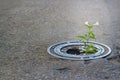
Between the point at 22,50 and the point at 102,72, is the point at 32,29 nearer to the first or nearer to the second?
the point at 22,50

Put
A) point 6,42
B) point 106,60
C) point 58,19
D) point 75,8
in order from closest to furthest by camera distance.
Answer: point 106,60 → point 6,42 → point 58,19 → point 75,8

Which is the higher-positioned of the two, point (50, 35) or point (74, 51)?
point (50, 35)

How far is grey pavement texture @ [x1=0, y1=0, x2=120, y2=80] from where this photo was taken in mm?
4387

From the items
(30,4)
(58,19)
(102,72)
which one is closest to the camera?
(102,72)

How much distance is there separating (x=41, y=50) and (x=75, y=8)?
11.1 feet

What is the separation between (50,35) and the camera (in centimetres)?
607

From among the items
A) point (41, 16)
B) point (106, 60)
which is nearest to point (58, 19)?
point (41, 16)

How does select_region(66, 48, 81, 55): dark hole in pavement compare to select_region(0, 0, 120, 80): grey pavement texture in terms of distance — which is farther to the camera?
select_region(66, 48, 81, 55): dark hole in pavement

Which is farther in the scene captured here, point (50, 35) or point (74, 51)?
point (50, 35)

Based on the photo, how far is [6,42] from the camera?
5.68 meters

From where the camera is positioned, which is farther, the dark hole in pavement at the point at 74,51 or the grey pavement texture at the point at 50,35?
the dark hole in pavement at the point at 74,51

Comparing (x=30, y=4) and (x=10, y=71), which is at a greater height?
(x=30, y=4)

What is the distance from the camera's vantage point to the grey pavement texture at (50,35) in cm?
439

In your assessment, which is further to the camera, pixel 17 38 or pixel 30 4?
pixel 30 4
